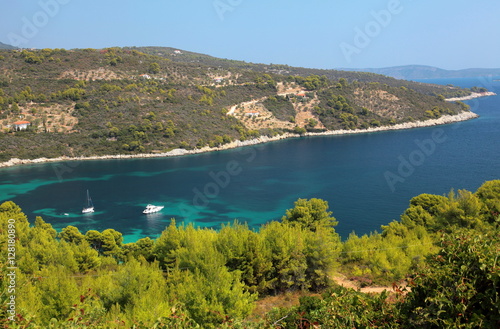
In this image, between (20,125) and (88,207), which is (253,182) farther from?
(20,125)

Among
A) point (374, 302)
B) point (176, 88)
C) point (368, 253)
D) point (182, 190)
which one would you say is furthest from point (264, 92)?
point (374, 302)

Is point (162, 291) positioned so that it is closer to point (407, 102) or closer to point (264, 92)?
point (264, 92)

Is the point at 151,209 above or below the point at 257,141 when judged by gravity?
below

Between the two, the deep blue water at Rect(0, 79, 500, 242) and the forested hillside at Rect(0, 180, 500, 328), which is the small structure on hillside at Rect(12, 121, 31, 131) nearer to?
the deep blue water at Rect(0, 79, 500, 242)

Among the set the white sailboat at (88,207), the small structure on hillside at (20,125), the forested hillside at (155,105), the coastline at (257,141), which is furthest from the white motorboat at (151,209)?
the small structure on hillside at (20,125)

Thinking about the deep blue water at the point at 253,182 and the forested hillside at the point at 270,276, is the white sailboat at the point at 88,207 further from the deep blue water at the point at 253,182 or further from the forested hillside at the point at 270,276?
the forested hillside at the point at 270,276

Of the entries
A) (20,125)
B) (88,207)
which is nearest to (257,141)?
(20,125)
